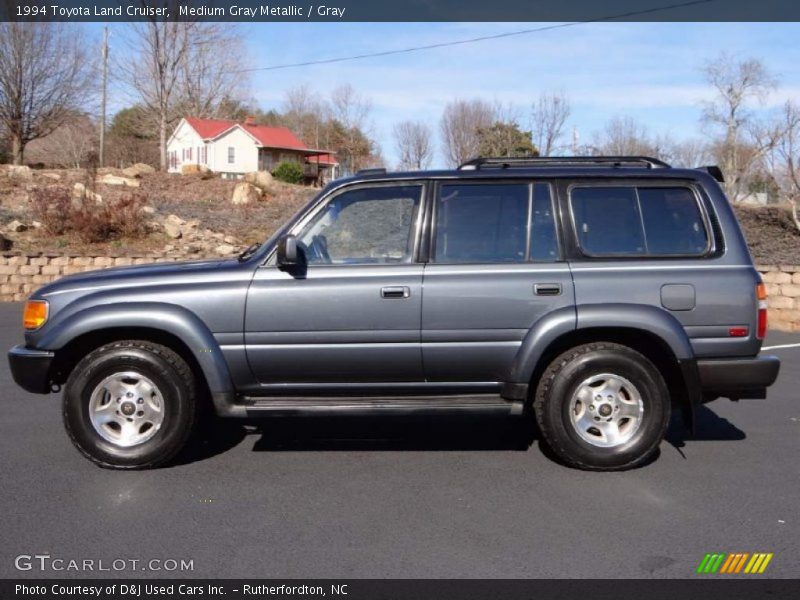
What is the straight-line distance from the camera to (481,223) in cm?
525

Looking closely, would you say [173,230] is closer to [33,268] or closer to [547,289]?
[33,268]

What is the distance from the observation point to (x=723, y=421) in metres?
6.51

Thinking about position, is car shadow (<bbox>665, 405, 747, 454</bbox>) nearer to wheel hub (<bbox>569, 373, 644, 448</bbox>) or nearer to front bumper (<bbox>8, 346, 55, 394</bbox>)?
wheel hub (<bbox>569, 373, 644, 448</bbox>)

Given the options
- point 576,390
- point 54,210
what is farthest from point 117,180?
point 576,390

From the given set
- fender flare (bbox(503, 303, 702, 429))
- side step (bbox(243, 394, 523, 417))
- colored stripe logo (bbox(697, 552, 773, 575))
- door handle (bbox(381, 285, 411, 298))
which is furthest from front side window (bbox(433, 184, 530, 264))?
colored stripe logo (bbox(697, 552, 773, 575))

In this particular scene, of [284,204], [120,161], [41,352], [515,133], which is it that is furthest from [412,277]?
[120,161]

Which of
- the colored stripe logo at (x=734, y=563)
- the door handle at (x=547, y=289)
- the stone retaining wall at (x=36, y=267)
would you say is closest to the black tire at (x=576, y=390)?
the door handle at (x=547, y=289)

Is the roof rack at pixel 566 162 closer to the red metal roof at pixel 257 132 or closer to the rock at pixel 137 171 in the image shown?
the rock at pixel 137 171

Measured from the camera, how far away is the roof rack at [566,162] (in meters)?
5.48

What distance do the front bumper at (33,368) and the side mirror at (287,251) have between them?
1.64m
